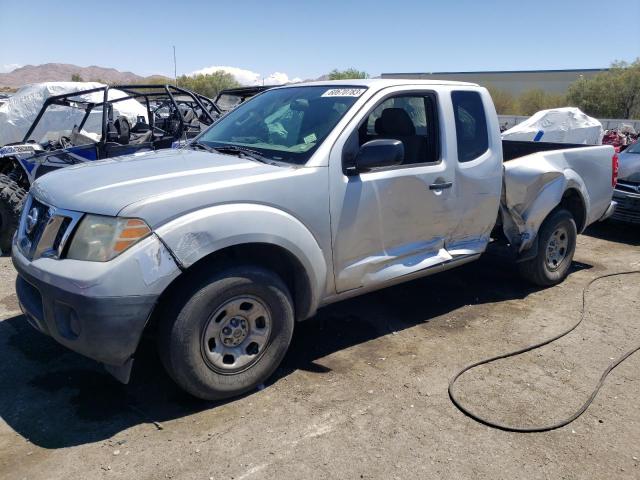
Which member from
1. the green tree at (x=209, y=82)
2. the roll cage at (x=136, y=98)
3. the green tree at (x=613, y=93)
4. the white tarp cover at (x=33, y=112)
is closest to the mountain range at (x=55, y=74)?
the green tree at (x=209, y=82)

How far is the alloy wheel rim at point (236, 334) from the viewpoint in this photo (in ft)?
10.3

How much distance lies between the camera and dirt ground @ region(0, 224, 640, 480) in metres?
2.79

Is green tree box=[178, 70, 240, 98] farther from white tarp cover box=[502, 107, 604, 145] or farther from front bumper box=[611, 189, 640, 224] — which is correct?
front bumper box=[611, 189, 640, 224]

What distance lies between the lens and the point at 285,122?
3998 mm

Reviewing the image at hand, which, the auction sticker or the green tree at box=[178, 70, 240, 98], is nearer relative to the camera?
the auction sticker

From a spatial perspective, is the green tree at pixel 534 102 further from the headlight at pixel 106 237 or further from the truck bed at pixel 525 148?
the headlight at pixel 106 237

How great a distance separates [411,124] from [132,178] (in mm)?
2315

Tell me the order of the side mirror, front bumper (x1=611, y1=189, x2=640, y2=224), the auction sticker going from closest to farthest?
the side mirror
the auction sticker
front bumper (x1=611, y1=189, x2=640, y2=224)

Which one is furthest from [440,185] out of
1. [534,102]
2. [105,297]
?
[534,102]

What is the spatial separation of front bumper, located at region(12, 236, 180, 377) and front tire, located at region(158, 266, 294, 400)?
20cm

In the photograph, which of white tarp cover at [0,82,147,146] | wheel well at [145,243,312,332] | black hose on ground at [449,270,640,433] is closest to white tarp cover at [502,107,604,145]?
white tarp cover at [0,82,147,146]

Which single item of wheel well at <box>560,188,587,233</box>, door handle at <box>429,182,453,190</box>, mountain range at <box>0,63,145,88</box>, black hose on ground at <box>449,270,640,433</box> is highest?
mountain range at <box>0,63,145,88</box>

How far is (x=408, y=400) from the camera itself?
11.2 feet

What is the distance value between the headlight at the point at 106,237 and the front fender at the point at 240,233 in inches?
4.5
